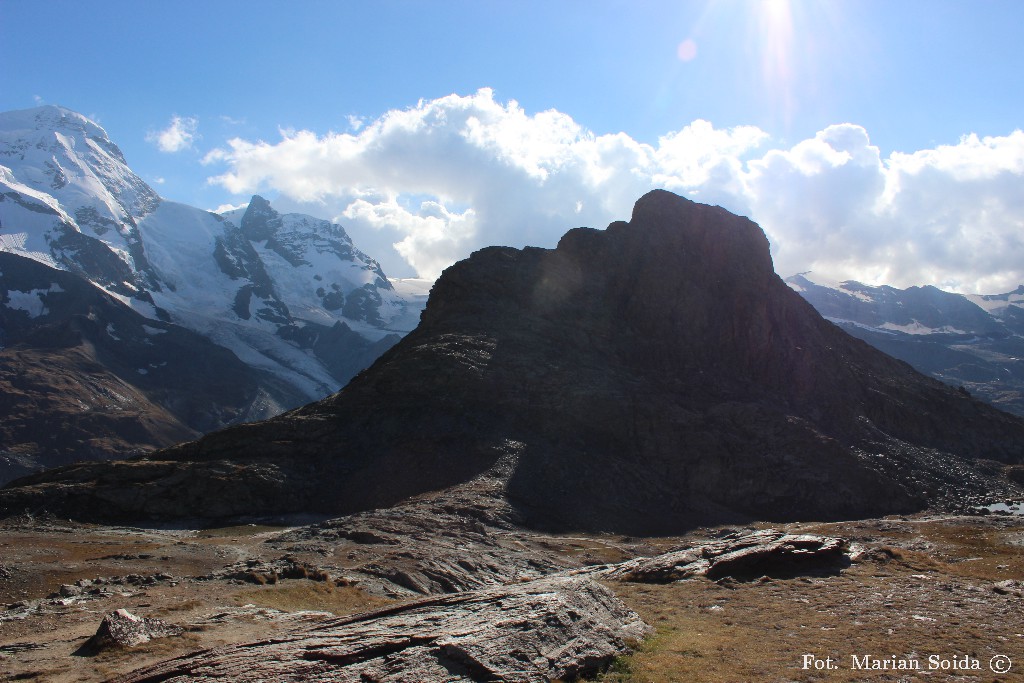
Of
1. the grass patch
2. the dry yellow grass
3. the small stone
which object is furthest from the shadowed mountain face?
the small stone

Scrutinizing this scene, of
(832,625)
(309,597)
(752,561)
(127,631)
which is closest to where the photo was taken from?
(127,631)

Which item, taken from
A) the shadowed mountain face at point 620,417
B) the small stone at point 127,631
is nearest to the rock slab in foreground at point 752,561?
the small stone at point 127,631

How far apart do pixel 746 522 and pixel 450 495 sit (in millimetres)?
33532

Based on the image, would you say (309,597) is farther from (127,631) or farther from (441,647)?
(441,647)

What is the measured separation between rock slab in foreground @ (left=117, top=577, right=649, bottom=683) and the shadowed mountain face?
55.1 m

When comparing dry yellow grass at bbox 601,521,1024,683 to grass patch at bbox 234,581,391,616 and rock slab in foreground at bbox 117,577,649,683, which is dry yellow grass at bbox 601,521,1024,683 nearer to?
rock slab in foreground at bbox 117,577,649,683

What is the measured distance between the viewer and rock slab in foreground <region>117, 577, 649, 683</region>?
54.6 feet

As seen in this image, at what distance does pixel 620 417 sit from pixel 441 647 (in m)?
85.7

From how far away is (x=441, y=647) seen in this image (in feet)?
56.7

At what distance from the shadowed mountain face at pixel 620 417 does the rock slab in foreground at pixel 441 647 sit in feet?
181

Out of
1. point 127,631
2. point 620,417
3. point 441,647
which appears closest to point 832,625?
point 441,647

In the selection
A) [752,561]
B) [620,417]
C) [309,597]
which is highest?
[620,417]

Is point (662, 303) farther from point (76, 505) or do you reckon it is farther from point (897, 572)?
point (897, 572)

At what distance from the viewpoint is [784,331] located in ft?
429
